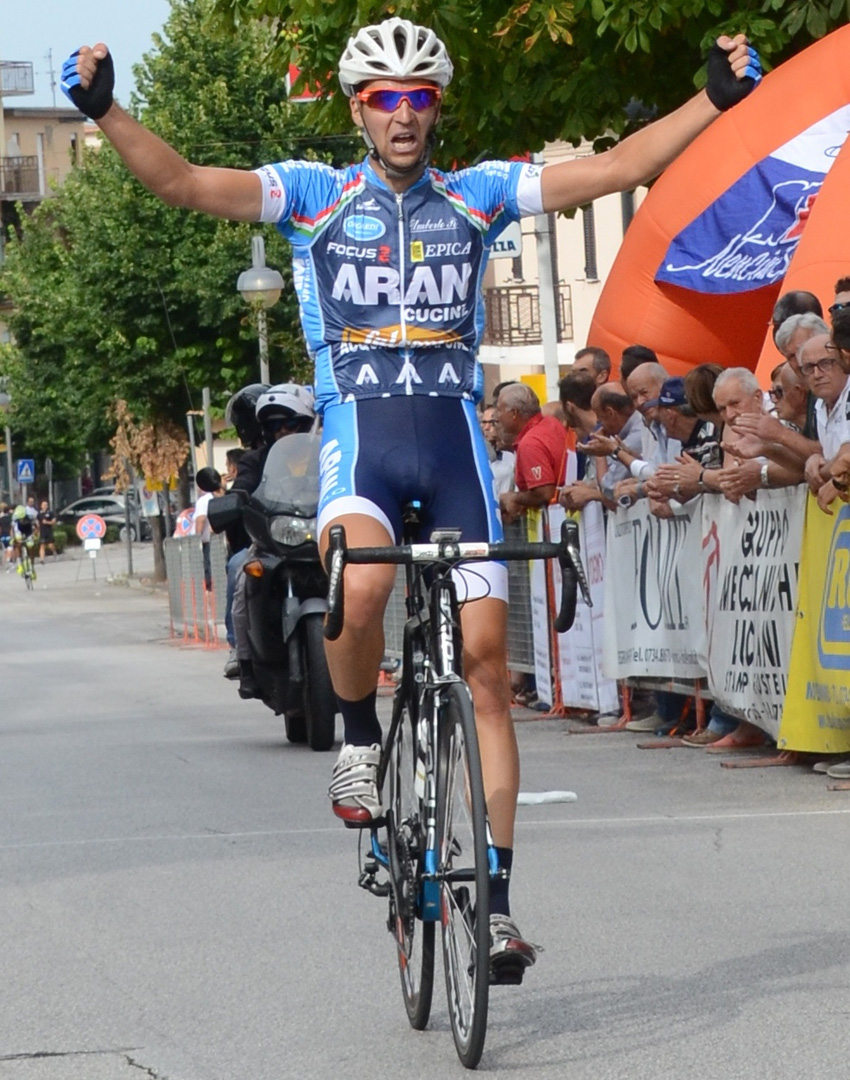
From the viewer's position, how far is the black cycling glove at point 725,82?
5461 millimetres

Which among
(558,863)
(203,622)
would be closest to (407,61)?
(558,863)

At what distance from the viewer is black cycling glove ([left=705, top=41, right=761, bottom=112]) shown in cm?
546

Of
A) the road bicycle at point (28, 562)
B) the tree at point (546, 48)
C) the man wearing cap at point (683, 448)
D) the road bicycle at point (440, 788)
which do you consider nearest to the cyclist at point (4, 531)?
the road bicycle at point (28, 562)

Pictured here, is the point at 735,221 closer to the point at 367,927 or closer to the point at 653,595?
the point at 653,595

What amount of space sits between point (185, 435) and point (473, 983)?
144ft

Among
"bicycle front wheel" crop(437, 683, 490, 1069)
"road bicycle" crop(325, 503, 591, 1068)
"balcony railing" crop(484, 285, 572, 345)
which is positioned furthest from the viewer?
"balcony railing" crop(484, 285, 572, 345)

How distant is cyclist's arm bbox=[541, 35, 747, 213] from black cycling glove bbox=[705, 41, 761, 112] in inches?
0.6

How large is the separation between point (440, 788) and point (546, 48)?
1222 centimetres

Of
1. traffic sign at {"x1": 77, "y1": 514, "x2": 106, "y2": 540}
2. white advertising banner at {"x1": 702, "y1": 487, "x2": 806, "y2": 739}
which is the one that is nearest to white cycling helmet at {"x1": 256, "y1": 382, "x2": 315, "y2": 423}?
white advertising banner at {"x1": 702, "y1": 487, "x2": 806, "y2": 739}

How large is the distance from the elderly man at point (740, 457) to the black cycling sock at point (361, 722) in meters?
4.98

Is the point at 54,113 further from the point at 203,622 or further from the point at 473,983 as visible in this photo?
the point at 473,983

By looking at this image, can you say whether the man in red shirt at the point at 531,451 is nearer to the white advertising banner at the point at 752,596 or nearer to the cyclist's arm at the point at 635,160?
the white advertising banner at the point at 752,596

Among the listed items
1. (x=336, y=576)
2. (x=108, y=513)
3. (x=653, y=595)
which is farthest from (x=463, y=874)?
(x=108, y=513)

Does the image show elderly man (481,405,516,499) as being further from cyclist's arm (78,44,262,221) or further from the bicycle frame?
the bicycle frame
